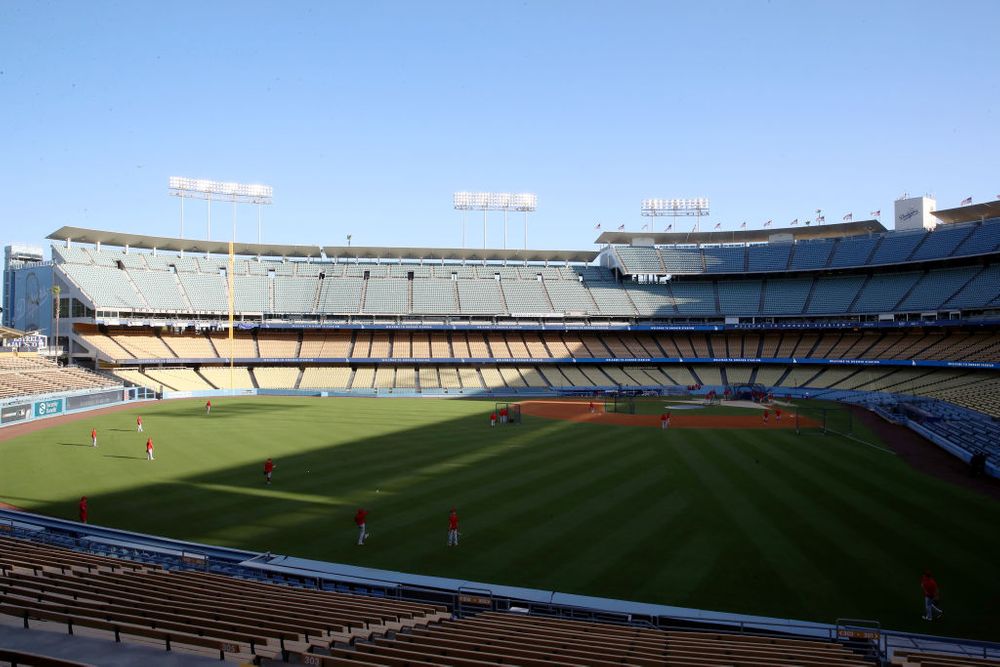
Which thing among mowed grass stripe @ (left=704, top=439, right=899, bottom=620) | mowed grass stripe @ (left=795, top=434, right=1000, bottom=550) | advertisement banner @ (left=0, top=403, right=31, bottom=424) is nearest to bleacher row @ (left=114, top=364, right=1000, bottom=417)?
advertisement banner @ (left=0, top=403, right=31, bottom=424)

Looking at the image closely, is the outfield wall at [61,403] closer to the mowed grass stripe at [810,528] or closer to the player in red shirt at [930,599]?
the mowed grass stripe at [810,528]

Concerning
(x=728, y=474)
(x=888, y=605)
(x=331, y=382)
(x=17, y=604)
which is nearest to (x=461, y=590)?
(x=17, y=604)

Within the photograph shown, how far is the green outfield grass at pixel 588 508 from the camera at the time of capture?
14.9 m

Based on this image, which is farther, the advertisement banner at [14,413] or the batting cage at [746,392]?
the batting cage at [746,392]

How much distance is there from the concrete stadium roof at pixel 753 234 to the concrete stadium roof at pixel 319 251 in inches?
185

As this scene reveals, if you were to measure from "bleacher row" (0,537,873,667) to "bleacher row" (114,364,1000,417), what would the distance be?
52979 millimetres

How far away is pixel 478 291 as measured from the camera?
7944cm

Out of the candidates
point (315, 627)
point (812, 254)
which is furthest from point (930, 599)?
point (812, 254)

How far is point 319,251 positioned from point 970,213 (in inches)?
2952

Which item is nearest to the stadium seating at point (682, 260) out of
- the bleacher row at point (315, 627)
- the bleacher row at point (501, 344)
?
the bleacher row at point (501, 344)

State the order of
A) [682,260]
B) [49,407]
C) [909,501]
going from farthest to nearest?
[682,260], [49,407], [909,501]

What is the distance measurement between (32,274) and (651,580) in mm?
119811

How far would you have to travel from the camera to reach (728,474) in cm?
2639

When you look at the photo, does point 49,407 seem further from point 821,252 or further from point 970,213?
point 970,213
